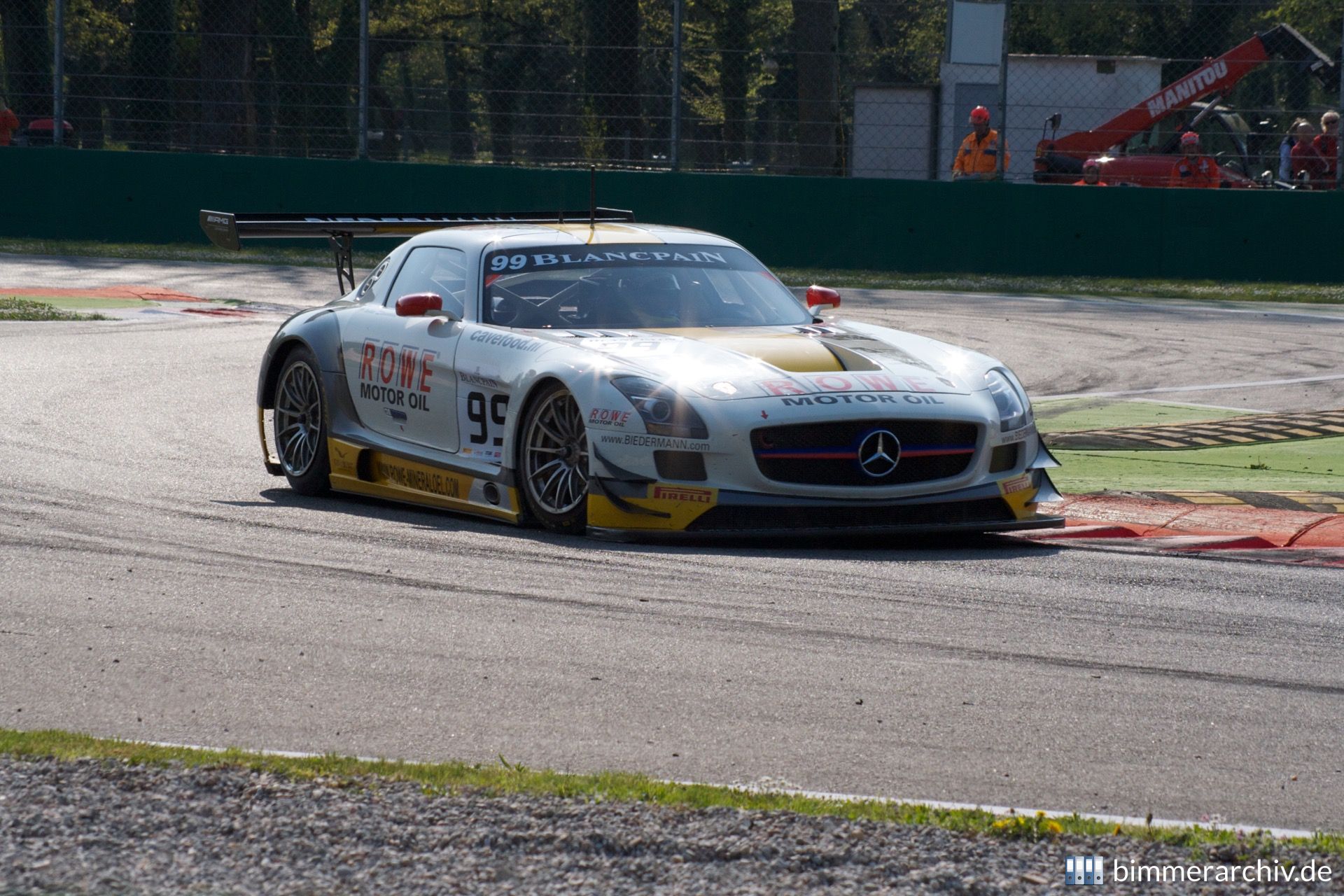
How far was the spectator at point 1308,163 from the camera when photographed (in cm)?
2064

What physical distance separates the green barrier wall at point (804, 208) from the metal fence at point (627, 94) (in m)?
0.33

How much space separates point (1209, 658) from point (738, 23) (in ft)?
116

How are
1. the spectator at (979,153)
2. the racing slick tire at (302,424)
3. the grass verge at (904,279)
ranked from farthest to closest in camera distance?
1. the spectator at (979,153)
2. the grass verge at (904,279)
3. the racing slick tire at (302,424)

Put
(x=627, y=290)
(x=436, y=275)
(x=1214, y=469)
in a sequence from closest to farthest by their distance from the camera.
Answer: (x=627, y=290), (x=436, y=275), (x=1214, y=469)

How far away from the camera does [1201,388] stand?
12.3 metres

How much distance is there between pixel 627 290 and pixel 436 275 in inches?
37.9

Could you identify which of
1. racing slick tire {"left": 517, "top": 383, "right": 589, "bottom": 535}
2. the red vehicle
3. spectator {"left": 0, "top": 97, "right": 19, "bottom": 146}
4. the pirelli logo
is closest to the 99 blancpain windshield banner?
racing slick tire {"left": 517, "top": 383, "right": 589, "bottom": 535}

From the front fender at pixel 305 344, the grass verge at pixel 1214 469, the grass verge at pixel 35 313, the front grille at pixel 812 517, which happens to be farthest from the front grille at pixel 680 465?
the grass verge at pixel 35 313

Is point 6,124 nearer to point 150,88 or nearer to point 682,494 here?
point 150,88

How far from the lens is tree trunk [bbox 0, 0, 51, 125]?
22.9 m

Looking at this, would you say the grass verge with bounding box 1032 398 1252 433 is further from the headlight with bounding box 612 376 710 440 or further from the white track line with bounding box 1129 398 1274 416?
the headlight with bounding box 612 376 710 440

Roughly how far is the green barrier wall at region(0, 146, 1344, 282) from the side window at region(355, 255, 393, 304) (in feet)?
42.6

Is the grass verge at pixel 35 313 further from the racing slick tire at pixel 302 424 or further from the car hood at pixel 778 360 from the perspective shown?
the car hood at pixel 778 360

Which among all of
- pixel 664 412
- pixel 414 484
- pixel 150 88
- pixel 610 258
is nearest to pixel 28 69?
pixel 150 88
